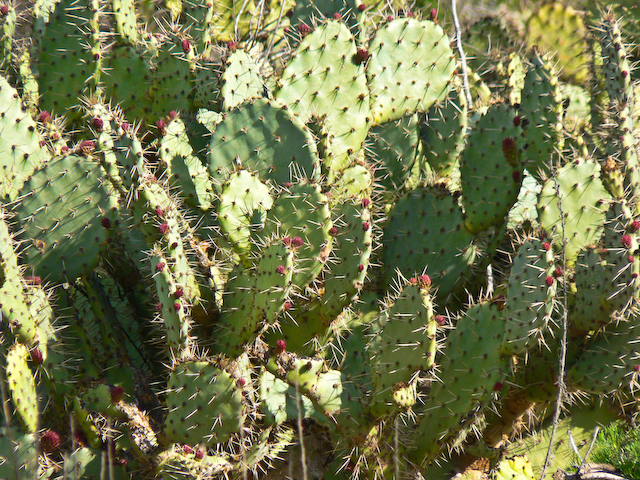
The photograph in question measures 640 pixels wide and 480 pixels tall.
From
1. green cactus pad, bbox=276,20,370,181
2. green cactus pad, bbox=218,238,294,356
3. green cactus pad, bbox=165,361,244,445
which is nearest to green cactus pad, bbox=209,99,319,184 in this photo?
green cactus pad, bbox=276,20,370,181

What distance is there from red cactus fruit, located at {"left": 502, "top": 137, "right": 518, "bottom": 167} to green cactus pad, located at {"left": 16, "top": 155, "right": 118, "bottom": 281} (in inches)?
65.4

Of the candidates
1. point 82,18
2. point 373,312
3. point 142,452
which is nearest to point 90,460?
point 142,452

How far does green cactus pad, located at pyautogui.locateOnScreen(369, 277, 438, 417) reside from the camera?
1.95 meters

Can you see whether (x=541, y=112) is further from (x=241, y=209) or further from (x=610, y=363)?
(x=241, y=209)

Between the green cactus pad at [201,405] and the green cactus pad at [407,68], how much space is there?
5.56 ft

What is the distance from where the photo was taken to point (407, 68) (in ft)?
10.1

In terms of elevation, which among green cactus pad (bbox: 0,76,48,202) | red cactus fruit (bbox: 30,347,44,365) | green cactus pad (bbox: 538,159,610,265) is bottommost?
green cactus pad (bbox: 538,159,610,265)

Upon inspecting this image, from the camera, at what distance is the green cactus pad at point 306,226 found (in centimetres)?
213

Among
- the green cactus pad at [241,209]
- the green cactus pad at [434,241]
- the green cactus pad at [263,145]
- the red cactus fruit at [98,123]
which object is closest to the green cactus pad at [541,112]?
the green cactus pad at [434,241]

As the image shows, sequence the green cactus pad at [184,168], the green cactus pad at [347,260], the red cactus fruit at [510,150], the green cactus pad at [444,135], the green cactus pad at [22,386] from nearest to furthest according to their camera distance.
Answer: the green cactus pad at [22,386] → the green cactus pad at [347,260] → the red cactus fruit at [510,150] → the green cactus pad at [184,168] → the green cactus pad at [444,135]

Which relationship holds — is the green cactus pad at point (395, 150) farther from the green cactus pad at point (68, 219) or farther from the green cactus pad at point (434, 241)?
the green cactus pad at point (68, 219)

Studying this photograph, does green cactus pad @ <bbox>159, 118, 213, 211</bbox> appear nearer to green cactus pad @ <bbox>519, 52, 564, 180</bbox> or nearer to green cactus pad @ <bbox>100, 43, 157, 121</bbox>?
green cactus pad @ <bbox>100, 43, 157, 121</bbox>

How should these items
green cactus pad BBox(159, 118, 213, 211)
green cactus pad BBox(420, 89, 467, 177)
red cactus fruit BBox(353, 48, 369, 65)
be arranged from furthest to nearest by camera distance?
green cactus pad BBox(420, 89, 467, 177)
red cactus fruit BBox(353, 48, 369, 65)
green cactus pad BBox(159, 118, 213, 211)

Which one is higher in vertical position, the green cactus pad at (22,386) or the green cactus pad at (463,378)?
the green cactus pad at (22,386)
